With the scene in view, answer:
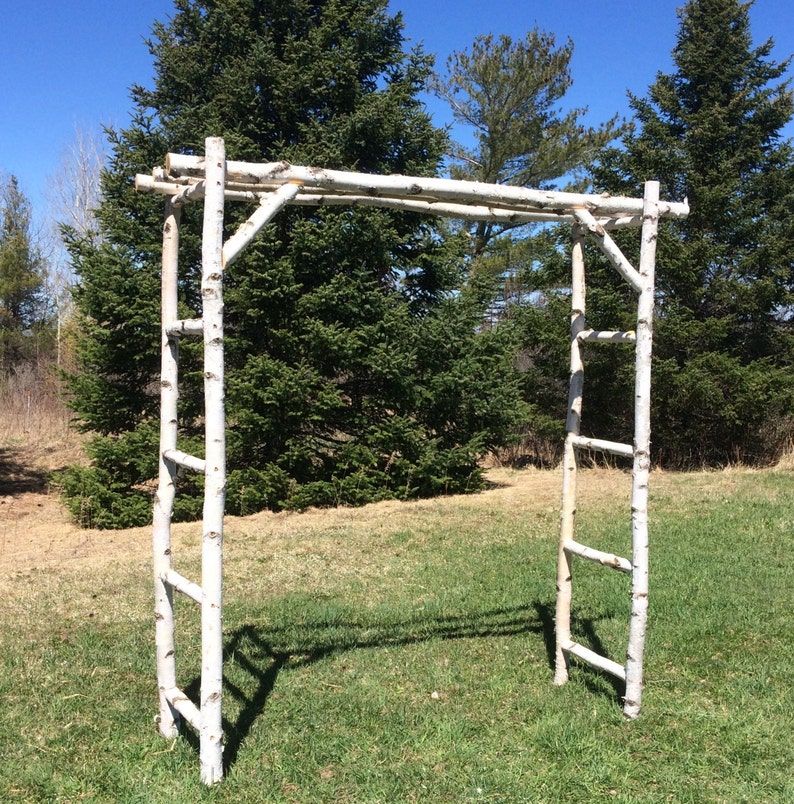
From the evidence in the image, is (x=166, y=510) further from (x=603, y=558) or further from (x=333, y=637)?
(x=603, y=558)

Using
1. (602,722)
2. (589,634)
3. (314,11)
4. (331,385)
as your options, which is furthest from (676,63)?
(602,722)

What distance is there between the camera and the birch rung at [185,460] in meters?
3.12

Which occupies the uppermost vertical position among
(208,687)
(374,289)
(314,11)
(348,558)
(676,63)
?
(676,63)

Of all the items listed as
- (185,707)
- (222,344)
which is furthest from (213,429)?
(185,707)

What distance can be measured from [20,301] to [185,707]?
24.2 metres

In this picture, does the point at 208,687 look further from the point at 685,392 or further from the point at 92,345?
the point at 685,392

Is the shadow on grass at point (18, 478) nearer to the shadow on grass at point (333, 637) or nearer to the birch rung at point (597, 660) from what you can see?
the shadow on grass at point (333, 637)

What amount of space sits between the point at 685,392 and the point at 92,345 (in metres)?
9.07

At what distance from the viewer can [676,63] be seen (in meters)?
13.7

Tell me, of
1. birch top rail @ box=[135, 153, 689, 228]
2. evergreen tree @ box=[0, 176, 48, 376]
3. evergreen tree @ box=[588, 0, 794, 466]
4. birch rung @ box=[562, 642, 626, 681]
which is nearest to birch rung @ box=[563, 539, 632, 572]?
birch rung @ box=[562, 642, 626, 681]

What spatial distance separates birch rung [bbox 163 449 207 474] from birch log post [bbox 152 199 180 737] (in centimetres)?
3

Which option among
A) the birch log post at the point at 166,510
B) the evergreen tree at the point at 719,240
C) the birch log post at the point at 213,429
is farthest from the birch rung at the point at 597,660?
the evergreen tree at the point at 719,240

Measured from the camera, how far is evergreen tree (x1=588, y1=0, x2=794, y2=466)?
12.4 m

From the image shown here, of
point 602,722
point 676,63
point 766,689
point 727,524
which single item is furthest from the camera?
point 676,63
